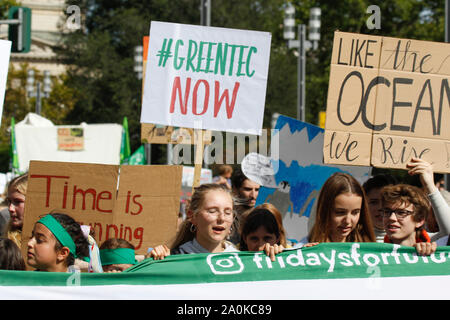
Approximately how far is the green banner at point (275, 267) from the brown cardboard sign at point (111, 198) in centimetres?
106

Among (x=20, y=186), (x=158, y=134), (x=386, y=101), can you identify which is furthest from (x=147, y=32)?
(x=386, y=101)

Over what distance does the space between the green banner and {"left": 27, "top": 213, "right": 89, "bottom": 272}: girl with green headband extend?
0.68ft

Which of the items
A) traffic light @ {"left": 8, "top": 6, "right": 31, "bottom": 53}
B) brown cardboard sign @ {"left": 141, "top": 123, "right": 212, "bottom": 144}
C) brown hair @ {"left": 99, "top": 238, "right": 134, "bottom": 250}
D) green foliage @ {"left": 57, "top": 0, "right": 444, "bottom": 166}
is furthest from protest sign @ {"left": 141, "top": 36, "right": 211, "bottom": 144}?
green foliage @ {"left": 57, "top": 0, "right": 444, "bottom": 166}

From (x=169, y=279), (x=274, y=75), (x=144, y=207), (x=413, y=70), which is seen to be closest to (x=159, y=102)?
(x=144, y=207)

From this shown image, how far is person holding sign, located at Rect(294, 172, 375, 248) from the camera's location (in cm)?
490

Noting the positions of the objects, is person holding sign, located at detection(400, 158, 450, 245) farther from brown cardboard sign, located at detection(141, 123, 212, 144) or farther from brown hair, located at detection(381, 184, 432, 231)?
brown cardboard sign, located at detection(141, 123, 212, 144)

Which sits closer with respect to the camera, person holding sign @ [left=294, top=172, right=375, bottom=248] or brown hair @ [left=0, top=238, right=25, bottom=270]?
brown hair @ [left=0, top=238, right=25, bottom=270]

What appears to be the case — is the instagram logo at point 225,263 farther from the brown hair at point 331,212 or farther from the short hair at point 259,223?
the brown hair at point 331,212

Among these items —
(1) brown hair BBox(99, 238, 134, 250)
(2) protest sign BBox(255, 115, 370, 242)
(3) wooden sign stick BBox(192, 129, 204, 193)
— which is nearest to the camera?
(1) brown hair BBox(99, 238, 134, 250)

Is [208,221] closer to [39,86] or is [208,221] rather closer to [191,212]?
[191,212]

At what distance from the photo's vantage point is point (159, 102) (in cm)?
670

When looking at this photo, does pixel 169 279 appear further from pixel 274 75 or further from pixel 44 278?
pixel 274 75
